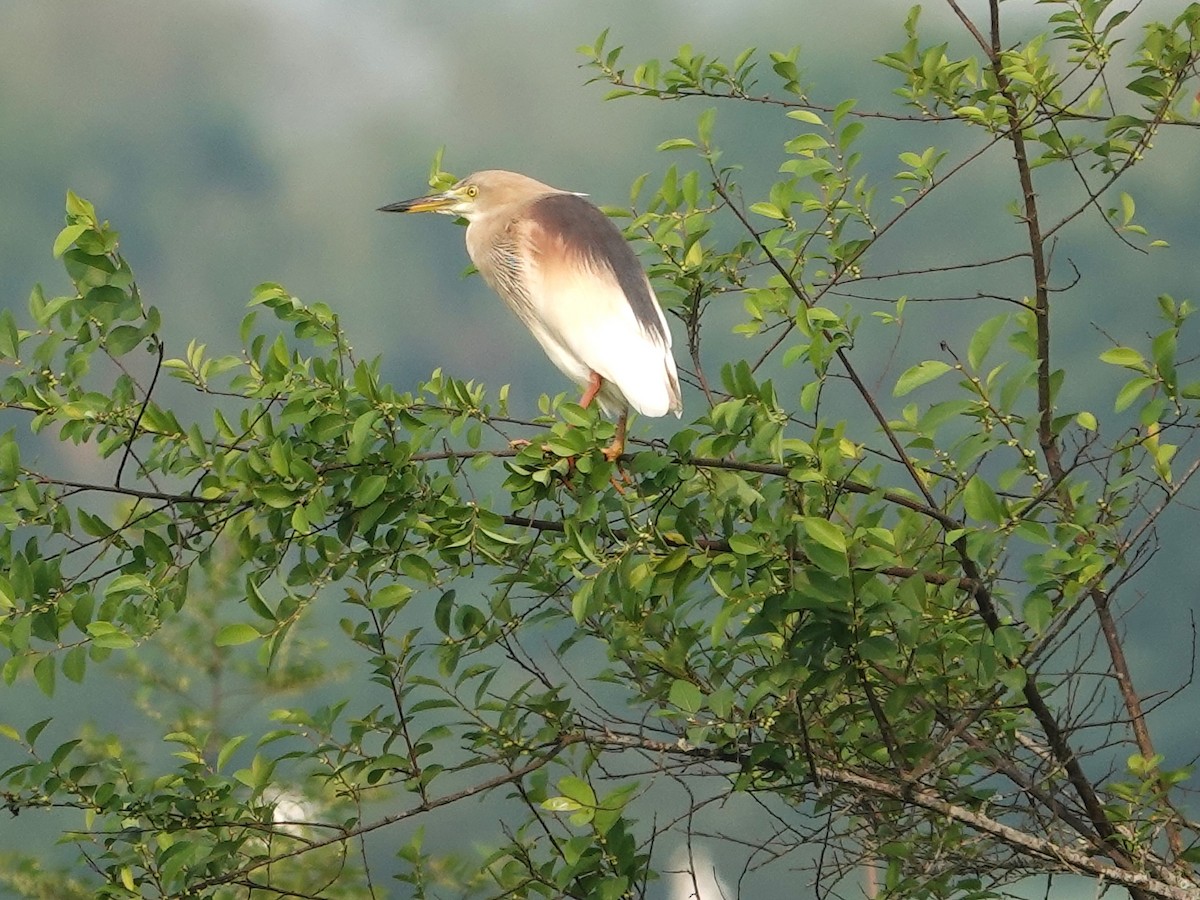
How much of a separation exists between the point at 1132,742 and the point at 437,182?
1.97 metres

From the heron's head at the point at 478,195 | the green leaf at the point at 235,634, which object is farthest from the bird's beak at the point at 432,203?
the green leaf at the point at 235,634

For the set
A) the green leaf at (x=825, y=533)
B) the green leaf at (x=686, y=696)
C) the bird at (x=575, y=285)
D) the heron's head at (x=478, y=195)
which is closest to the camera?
the green leaf at (x=825, y=533)

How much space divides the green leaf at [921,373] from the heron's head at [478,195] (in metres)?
1.63

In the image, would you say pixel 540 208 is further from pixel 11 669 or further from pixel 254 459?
pixel 11 669

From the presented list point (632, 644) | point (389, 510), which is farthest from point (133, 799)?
point (632, 644)

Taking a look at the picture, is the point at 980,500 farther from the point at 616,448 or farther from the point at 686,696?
the point at 616,448

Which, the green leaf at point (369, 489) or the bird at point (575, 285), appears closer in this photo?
the green leaf at point (369, 489)

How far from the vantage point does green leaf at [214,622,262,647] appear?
1.94 metres

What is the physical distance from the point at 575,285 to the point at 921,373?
1.21 metres

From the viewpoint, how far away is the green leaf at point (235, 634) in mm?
1936

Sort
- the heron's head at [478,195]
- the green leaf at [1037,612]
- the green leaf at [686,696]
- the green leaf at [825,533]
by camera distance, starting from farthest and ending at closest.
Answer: the heron's head at [478,195] < the green leaf at [686,696] < the green leaf at [1037,612] < the green leaf at [825,533]

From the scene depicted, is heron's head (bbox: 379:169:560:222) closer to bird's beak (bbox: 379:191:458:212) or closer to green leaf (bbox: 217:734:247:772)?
bird's beak (bbox: 379:191:458:212)

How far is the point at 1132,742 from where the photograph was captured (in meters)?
2.54

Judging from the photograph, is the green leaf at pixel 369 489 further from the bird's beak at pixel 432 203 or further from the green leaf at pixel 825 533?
the bird's beak at pixel 432 203
